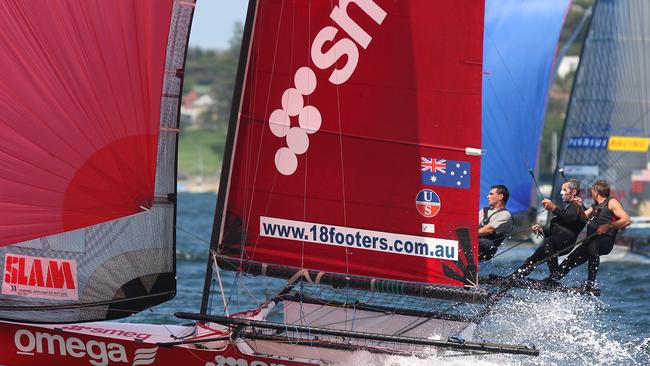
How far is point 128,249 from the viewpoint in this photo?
35.6ft

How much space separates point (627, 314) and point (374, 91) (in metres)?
6.15

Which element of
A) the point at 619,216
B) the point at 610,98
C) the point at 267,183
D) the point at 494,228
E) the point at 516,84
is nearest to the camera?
the point at 267,183

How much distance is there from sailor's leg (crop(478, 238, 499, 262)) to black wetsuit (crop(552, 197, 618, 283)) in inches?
27.1

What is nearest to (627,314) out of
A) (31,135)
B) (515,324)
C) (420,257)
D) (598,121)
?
(515,324)

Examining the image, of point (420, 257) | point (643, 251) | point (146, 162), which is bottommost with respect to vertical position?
point (643, 251)

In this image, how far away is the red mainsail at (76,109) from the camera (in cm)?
1039

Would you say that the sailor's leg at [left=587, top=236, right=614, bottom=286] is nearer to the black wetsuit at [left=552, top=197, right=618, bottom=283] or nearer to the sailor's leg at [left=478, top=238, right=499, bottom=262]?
the black wetsuit at [left=552, top=197, right=618, bottom=283]

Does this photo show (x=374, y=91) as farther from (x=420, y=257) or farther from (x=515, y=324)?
(x=515, y=324)

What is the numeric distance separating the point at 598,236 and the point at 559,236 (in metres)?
0.37

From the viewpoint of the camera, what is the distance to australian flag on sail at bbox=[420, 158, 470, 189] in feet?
36.0

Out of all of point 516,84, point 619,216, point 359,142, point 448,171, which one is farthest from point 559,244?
point 516,84

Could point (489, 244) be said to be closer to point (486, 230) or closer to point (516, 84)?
point (486, 230)

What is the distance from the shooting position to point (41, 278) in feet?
35.2

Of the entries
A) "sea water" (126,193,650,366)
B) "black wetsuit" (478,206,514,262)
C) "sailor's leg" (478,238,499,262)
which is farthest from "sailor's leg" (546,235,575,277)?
"sailor's leg" (478,238,499,262)
